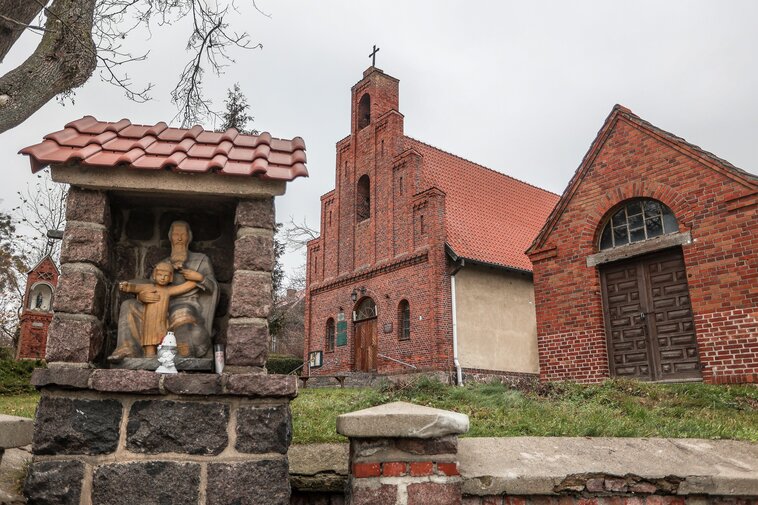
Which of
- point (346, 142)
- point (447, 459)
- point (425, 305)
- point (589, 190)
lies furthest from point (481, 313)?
point (447, 459)

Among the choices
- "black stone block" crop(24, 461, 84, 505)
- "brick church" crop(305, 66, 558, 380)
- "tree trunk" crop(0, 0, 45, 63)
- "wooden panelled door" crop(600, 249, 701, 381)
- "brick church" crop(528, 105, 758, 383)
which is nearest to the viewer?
"black stone block" crop(24, 461, 84, 505)

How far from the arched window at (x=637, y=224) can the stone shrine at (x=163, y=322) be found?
832cm

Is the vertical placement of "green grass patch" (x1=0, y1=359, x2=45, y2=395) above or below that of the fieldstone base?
above

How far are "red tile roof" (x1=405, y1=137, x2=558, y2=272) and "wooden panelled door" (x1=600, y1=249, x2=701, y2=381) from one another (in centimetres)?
655

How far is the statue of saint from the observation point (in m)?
3.81

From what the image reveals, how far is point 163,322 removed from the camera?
382 centimetres

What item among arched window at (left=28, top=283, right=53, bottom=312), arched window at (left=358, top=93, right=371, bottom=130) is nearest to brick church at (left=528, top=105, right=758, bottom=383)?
arched window at (left=358, top=93, right=371, bottom=130)

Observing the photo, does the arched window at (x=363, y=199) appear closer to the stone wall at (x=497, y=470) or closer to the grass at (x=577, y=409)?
the grass at (x=577, y=409)

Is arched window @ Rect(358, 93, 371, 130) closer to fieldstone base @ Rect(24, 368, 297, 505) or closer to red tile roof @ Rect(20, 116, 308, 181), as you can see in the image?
red tile roof @ Rect(20, 116, 308, 181)

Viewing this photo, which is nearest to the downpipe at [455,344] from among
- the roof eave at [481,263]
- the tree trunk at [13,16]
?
the roof eave at [481,263]

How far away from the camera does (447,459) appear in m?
3.20

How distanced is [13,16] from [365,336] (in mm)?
14687

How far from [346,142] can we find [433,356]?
30.6 feet

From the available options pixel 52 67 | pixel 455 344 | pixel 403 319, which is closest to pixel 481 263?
pixel 455 344
